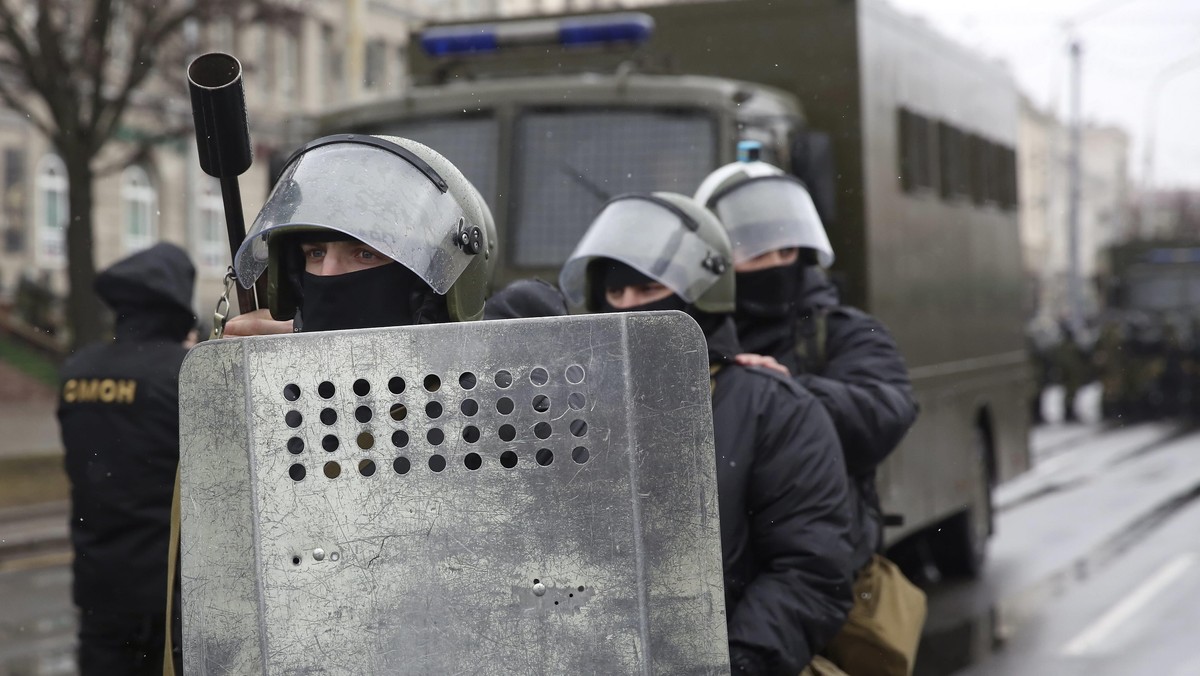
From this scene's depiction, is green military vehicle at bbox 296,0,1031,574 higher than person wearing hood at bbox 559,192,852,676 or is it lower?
higher

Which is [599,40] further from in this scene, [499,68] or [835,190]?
[835,190]

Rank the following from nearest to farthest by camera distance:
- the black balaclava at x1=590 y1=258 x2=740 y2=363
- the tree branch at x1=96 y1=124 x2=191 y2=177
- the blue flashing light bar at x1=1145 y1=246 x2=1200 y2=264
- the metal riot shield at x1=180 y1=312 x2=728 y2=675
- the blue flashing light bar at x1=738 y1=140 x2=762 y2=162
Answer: the metal riot shield at x1=180 y1=312 x2=728 y2=675, the black balaclava at x1=590 y1=258 x2=740 y2=363, the blue flashing light bar at x1=738 y1=140 x2=762 y2=162, the tree branch at x1=96 y1=124 x2=191 y2=177, the blue flashing light bar at x1=1145 y1=246 x2=1200 y2=264

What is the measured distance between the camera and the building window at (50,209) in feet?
106

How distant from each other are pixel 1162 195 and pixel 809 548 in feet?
348

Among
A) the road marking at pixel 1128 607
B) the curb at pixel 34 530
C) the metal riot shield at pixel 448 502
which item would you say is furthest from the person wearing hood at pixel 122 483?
the curb at pixel 34 530

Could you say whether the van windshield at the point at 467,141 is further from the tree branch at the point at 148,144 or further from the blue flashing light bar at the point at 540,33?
the tree branch at the point at 148,144

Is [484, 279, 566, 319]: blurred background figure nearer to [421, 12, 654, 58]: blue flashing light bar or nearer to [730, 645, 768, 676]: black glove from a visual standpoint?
[730, 645, 768, 676]: black glove

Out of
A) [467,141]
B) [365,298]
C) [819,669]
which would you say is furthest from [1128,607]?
[365,298]

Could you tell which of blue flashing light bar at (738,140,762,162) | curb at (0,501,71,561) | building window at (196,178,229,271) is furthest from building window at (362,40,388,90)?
blue flashing light bar at (738,140,762,162)

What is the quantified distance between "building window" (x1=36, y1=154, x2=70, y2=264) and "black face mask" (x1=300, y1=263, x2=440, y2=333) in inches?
1237

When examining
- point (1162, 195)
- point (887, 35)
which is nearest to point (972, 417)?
point (887, 35)

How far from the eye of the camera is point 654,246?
3.54 m

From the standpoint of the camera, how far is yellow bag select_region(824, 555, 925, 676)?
12.2 ft

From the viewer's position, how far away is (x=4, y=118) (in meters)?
30.8
